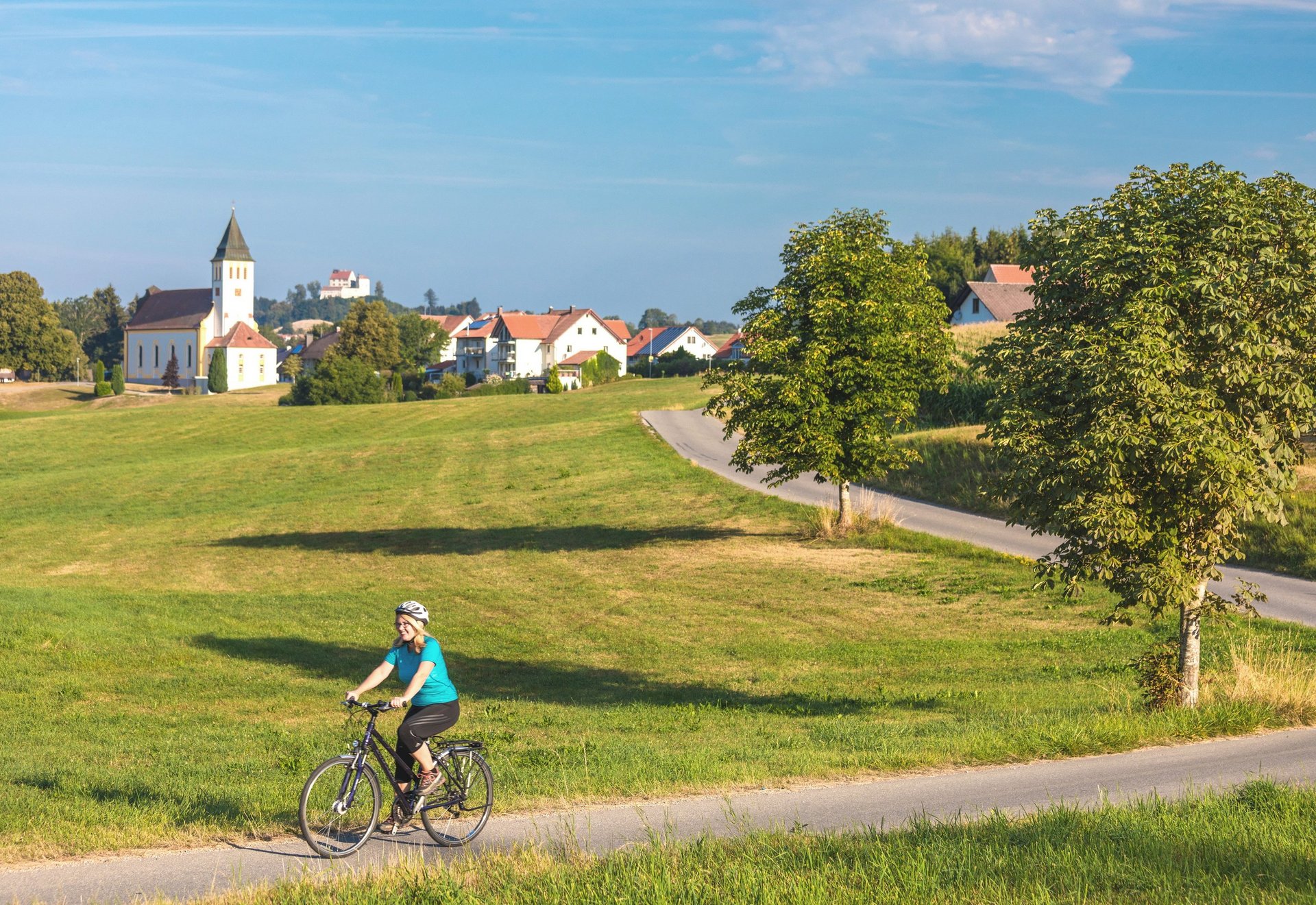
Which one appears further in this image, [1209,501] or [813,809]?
[1209,501]

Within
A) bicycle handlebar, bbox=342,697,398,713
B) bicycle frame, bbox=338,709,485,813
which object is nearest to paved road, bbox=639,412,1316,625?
bicycle frame, bbox=338,709,485,813

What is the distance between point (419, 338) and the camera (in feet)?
420

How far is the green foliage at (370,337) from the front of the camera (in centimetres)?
11131

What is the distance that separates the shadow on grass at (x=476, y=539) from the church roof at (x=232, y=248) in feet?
394

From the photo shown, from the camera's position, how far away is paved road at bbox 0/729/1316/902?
8.35 metres

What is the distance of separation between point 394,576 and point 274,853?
23.1 m

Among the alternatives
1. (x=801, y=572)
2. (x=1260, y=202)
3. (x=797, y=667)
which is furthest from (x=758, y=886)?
(x=801, y=572)

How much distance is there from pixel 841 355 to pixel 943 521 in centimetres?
683

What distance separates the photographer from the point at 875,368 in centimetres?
3164

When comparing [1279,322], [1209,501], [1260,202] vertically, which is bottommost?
[1209,501]

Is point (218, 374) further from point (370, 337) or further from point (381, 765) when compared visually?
point (381, 765)

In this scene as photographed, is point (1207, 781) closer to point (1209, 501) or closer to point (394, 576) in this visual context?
point (1209, 501)

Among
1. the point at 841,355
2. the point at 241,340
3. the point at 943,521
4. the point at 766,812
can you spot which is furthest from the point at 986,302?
the point at 241,340

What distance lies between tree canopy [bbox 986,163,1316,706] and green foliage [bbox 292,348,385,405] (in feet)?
283
